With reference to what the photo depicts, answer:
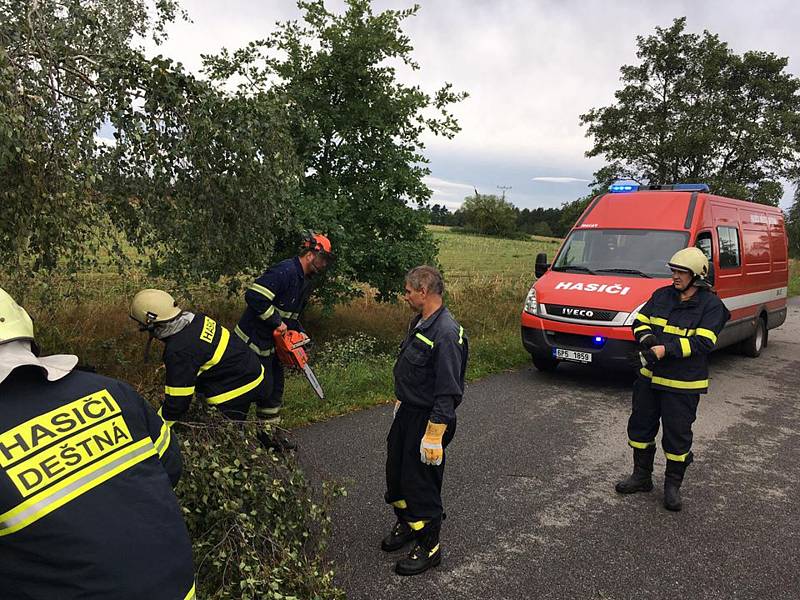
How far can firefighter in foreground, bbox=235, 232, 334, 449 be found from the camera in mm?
4825

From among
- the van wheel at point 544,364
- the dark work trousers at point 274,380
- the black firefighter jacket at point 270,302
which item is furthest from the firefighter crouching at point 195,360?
the van wheel at point 544,364

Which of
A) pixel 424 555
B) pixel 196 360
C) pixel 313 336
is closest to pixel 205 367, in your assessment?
pixel 196 360

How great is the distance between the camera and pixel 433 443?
3225 mm

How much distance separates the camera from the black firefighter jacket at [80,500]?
149 cm

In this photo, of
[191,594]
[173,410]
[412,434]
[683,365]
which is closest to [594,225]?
[683,365]

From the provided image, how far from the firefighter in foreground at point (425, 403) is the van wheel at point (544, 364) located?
191 inches

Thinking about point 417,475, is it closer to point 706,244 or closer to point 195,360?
point 195,360

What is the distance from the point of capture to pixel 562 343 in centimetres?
750

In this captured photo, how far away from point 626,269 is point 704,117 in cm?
1901

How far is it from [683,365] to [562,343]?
3.14 m

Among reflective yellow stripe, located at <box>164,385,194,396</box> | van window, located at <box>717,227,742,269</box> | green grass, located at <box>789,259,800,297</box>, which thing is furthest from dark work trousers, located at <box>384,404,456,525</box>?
green grass, located at <box>789,259,800,297</box>

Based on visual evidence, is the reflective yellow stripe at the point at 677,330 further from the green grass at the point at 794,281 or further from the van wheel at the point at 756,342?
the green grass at the point at 794,281

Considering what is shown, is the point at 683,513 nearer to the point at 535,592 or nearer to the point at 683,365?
the point at 683,365

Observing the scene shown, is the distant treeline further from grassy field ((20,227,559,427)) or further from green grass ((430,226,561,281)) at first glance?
grassy field ((20,227,559,427))
